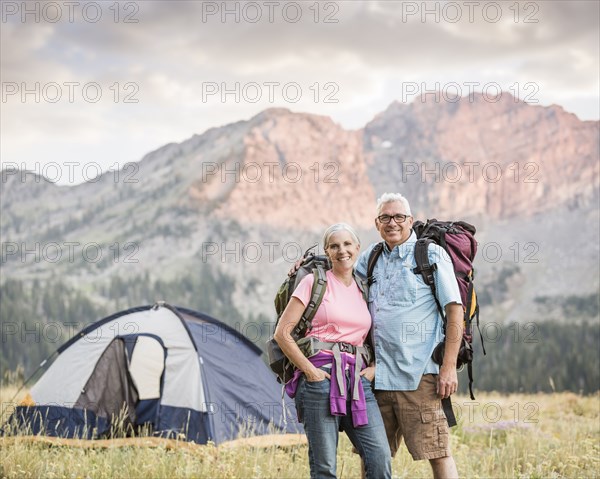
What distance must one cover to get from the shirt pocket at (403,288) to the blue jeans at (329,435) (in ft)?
2.09

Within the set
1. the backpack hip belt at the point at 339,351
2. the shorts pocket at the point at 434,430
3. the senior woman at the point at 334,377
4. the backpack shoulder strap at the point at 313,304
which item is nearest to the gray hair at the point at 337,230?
the senior woman at the point at 334,377

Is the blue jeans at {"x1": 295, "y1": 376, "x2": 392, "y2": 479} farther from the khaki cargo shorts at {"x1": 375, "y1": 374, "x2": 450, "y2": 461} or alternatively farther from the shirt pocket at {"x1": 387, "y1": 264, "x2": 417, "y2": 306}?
the shirt pocket at {"x1": 387, "y1": 264, "x2": 417, "y2": 306}

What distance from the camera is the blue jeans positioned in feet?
Answer: 13.7

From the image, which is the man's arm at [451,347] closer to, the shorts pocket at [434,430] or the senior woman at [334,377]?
the shorts pocket at [434,430]

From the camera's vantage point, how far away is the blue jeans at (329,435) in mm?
4172

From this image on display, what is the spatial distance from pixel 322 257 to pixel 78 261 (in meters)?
190

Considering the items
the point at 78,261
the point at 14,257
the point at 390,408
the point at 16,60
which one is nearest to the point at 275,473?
the point at 390,408

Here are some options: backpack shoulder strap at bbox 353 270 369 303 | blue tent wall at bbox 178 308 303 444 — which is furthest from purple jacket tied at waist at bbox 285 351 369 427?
blue tent wall at bbox 178 308 303 444

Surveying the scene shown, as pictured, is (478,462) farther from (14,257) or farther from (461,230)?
(14,257)

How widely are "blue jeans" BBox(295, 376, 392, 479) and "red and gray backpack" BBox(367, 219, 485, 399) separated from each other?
0.66 metres

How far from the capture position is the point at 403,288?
453 centimetres

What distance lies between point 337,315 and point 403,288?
511 mm

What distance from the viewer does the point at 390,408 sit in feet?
15.1

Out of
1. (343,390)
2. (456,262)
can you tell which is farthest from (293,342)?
(456,262)
